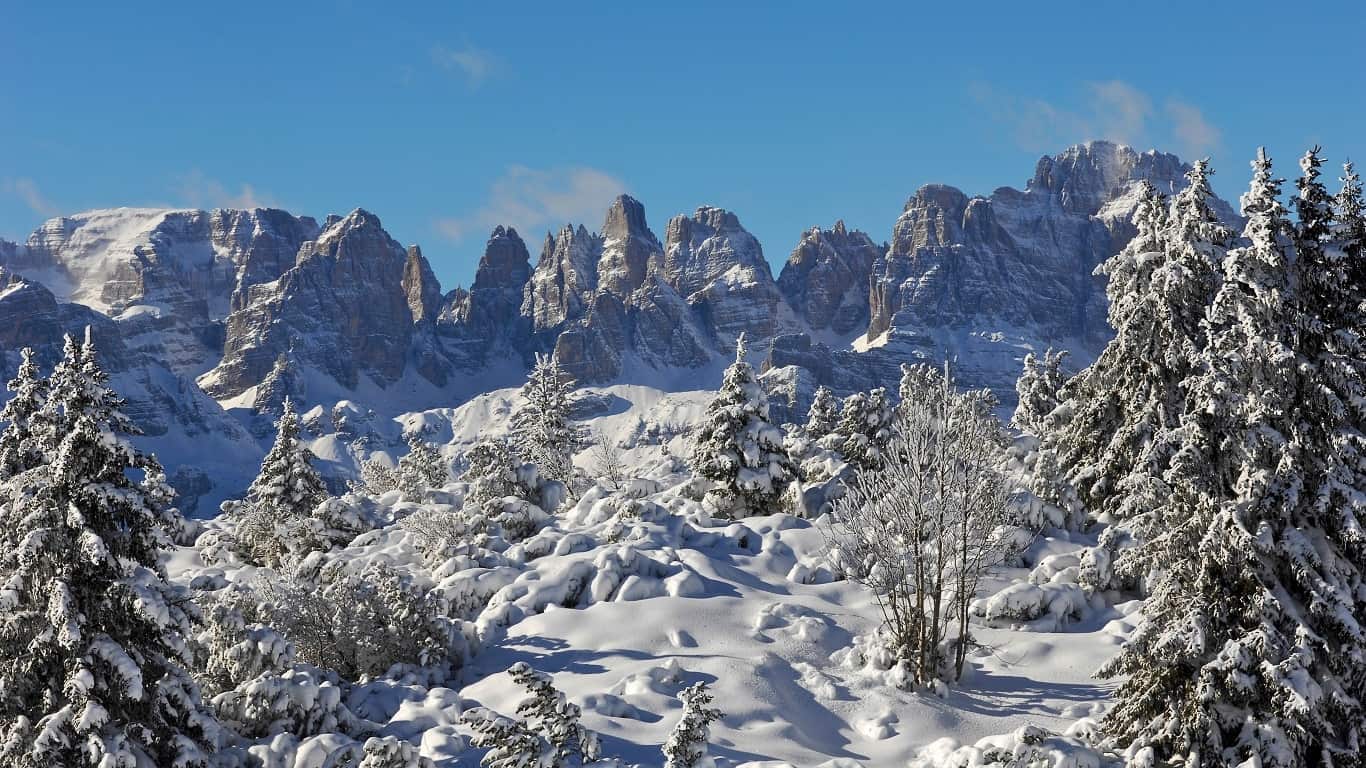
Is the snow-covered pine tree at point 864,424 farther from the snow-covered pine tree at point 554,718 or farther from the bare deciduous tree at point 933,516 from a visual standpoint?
the snow-covered pine tree at point 554,718

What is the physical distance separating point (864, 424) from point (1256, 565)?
27605mm

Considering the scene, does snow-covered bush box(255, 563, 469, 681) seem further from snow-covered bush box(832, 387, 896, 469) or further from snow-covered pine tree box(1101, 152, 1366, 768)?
snow-covered bush box(832, 387, 896, 469)

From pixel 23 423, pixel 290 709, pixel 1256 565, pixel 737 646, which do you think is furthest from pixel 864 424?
pixel 23 423

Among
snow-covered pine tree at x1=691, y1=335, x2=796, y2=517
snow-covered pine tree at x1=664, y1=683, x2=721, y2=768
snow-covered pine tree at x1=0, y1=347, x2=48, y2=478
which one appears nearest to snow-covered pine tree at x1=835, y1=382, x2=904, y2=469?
snow-covered pine tree at x1=691, y1=335, x2=796, y2=517

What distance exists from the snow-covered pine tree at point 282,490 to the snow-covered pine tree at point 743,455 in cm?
1553

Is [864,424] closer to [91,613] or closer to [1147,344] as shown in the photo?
[1147,344]

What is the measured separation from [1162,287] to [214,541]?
34119mm

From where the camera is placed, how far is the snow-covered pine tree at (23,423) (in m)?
14.3

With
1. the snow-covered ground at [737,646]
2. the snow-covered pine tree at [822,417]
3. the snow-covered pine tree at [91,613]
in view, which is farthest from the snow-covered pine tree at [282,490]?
the snow-covered pine tree at [822,417]

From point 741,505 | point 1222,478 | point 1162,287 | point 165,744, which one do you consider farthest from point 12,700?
point 1162,287

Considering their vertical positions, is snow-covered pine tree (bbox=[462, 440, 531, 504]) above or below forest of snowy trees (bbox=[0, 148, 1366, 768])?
above

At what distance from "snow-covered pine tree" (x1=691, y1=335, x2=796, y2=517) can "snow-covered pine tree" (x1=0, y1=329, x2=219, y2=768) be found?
1913 cm

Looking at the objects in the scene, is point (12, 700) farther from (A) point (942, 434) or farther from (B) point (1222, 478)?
(B) point (1222, 478)

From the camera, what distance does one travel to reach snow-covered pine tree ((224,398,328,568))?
114ft
